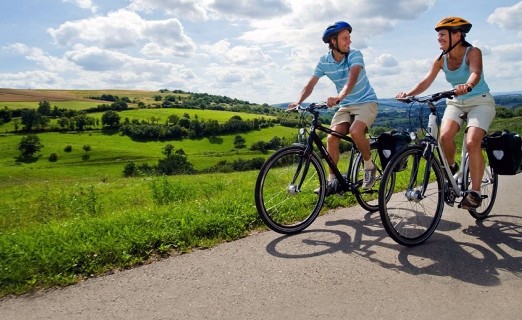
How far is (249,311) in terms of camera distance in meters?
3.35

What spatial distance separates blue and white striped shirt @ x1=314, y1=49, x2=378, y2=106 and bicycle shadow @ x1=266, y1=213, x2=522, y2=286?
1.79m

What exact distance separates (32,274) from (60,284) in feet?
1.09

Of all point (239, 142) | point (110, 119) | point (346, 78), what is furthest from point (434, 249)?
point (110, 119)

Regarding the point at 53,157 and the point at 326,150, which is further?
the point at 53,157

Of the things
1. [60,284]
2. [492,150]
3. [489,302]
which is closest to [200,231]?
[60,284]

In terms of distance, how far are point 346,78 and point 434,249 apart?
264 cm

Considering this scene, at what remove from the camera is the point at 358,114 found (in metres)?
6.07

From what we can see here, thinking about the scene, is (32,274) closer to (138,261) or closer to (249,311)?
(138,261)

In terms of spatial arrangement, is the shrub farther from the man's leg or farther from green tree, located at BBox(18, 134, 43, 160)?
the man's leg

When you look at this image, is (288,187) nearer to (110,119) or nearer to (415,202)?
(415,202)

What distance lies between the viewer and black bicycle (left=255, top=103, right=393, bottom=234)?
5348mm

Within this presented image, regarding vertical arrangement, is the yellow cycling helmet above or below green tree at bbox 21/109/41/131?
above

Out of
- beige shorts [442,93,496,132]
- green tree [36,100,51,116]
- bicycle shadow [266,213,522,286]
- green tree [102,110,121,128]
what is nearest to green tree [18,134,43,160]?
green tree [102,110,121,128]

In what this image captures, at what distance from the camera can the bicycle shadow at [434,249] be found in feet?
13.6
